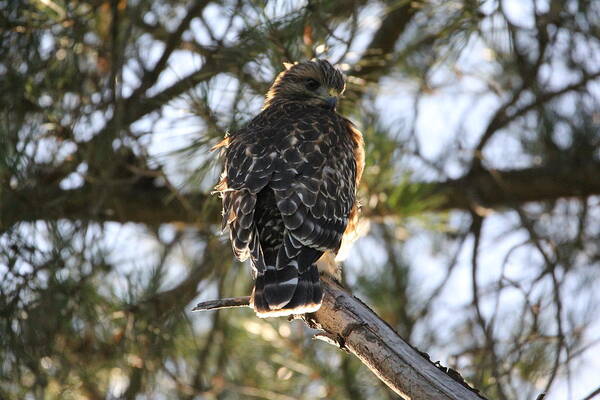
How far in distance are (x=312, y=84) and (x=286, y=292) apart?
5.30 feet

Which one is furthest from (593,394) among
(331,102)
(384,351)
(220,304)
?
(331,102)

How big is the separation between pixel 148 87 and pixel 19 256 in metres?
1.11

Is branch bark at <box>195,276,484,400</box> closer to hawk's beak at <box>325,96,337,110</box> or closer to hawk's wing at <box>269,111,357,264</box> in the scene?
hawk's wing at <box>269,111,357,264</box>

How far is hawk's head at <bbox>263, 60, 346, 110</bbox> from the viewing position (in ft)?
16.1

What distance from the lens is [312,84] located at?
5133 mm

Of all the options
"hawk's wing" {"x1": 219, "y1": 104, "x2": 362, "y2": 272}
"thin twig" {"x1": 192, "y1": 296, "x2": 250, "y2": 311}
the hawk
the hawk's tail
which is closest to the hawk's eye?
the hawk

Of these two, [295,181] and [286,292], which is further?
[295,181]

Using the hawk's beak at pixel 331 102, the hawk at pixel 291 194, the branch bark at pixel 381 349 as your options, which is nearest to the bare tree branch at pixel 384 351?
the branch bark at pixel 381 349

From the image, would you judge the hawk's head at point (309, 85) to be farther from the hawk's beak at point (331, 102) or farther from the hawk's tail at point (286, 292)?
the hawk's tail at point (286, 292)

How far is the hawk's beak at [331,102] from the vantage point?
15.9 ft

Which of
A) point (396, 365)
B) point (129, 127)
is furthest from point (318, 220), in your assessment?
point (129, 127)

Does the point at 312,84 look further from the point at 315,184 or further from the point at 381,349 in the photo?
the point at 381,349

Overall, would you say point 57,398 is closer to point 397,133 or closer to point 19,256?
point 19,256

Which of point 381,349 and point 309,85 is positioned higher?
point 309,85
